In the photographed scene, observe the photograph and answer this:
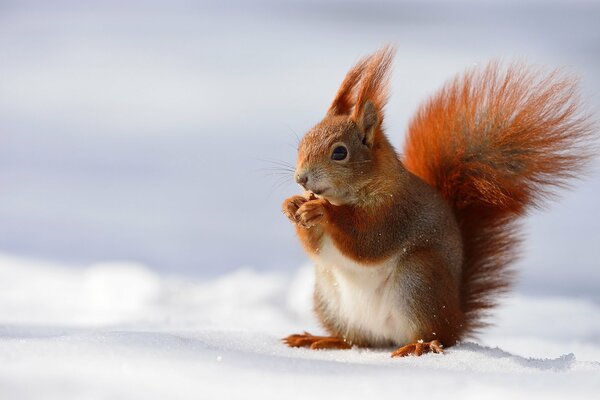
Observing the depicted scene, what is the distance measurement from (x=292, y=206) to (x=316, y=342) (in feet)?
1.31

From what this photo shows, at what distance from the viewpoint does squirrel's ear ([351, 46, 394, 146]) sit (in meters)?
2.03

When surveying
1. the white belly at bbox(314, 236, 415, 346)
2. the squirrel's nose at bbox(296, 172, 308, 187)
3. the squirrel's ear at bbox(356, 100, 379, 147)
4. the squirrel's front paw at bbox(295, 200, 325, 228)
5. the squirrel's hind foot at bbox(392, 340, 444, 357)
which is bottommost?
the squirrel's hind foot at bbox(392, 340, 444, 357)

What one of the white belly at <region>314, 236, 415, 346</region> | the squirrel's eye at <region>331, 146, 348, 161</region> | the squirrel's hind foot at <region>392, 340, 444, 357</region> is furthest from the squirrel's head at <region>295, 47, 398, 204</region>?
the squirrel's hind foot at <region>392, 340, 444, 357</region>

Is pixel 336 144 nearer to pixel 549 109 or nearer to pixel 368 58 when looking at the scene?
pixel 368 58

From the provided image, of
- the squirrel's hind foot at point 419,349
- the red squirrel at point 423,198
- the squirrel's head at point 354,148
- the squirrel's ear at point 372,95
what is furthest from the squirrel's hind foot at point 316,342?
the squirrel's ear at point 372,95

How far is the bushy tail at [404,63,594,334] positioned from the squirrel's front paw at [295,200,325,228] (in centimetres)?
46

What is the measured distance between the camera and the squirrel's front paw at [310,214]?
6.19ft

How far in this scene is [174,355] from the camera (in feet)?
5.54

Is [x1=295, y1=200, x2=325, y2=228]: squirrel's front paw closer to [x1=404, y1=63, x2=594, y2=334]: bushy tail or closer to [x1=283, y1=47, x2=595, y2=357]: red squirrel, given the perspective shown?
[x1=283, y1=47, x2=595, y2=357]: red squirrel

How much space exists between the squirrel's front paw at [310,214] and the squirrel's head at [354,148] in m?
0.05

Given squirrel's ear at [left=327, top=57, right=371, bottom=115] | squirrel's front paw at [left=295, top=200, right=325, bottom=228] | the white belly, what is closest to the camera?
squirrel's front paw at [left=295, top=200, right=325, bottom=228]

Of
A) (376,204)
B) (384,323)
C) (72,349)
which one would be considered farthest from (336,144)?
(72,349)

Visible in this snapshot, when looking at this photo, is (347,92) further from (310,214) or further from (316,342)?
Answer: (316,342)

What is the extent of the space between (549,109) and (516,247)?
362 millimetres
